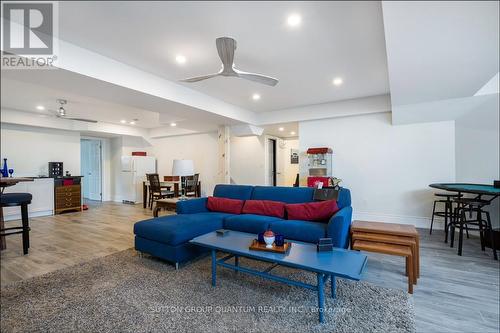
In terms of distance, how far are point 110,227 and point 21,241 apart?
2.32 metres

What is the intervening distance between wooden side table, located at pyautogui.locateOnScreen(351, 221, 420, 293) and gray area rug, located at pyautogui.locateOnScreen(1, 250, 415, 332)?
313 millimetres

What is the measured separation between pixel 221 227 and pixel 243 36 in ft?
7.38

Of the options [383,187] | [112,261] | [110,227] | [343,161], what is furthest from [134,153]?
[383,187]

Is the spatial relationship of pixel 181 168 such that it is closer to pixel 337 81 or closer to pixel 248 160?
pixel 337 81

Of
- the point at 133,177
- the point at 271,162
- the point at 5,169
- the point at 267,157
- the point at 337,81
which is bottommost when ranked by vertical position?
the point at 133,177

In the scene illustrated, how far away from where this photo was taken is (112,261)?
2.77 meters

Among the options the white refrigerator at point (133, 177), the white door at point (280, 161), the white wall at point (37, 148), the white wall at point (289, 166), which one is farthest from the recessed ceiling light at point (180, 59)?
the white wall at point (289, 166)

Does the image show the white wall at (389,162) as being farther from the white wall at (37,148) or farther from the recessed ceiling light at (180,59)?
the white wall at (37,148)

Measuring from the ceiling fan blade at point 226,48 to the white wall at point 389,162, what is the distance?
3.23 metres

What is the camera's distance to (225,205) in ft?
12.0

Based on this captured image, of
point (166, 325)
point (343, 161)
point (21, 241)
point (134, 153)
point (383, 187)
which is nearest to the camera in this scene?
point (166, 325)

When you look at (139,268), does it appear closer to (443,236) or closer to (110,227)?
(110,227)

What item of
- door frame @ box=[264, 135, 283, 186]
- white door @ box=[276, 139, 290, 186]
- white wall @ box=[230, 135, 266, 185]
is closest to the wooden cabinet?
white wall @ box=[230, 135, 266, 185]

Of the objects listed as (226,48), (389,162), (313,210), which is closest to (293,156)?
(389,162)
